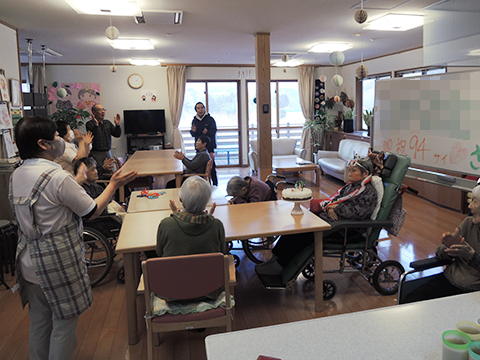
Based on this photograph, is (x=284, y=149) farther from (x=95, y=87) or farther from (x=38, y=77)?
(x=38, y=77)

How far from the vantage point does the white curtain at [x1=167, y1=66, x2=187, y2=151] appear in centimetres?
931

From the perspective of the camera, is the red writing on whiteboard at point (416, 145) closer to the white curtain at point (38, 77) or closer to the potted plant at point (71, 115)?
the potted plant at point (71, 115)

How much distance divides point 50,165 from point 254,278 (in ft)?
6.98

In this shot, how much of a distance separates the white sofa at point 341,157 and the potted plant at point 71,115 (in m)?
5.29

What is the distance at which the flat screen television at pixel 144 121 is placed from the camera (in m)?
9.21

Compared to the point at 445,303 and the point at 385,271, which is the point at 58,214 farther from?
the point at 385,271

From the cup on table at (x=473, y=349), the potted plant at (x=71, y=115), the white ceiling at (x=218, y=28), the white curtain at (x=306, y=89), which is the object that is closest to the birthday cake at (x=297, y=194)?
the cup on table at (x=473, y=349)

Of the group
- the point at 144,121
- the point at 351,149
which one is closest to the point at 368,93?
the point at 351,149

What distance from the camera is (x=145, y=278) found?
188cm

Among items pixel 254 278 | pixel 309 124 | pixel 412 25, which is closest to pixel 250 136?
pixel 309 124

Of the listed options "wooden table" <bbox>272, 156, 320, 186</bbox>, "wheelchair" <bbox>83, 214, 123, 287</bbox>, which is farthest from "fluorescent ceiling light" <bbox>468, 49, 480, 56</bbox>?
"wooden table" <bbox>272, 156, 320, 186</bbox>

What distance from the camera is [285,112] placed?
1031cm

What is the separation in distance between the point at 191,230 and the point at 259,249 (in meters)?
1.76

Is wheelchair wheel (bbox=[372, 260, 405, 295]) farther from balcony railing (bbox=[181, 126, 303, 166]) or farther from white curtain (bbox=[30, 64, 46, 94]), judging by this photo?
white curtain (bbox=[30, 64, 46, 94])
